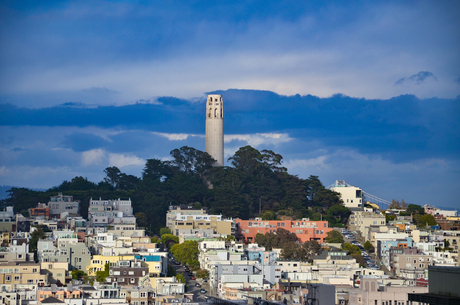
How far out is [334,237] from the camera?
2179 inches

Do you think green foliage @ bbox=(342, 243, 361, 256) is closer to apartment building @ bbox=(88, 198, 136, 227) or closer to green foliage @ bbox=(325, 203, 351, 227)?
green foliage @ bbox=(325, 203, 351, 227)

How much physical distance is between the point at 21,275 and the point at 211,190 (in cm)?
2832

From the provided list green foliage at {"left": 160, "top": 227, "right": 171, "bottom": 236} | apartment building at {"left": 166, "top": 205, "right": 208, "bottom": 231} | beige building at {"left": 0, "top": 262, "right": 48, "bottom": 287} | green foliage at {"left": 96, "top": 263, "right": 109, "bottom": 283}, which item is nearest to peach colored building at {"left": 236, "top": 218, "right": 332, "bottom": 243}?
apartment building at {"left": 166, "top": 205, "right": 208, "bottom": 231}

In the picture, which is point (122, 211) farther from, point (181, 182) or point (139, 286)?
point (139, 286)

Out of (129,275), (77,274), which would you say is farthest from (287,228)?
(129,275)

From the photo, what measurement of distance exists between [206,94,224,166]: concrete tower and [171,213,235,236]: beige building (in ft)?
35.2

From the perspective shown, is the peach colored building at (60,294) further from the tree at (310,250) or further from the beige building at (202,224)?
the beige building at (202,224)

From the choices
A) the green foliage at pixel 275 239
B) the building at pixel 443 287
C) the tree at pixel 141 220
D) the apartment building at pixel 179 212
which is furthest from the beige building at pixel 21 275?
the building at pixel 443 287

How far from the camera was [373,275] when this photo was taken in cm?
4406

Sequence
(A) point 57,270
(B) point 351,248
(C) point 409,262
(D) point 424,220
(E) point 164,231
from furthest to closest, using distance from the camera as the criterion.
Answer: (D) point 424,220, (E) point 164,231, (B) point 351,248, (C) point 409,262, (A) point 57,270

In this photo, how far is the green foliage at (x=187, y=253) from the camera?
48303 mm

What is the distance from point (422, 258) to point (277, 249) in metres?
9.39

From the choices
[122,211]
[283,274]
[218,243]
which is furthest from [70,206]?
[283,274]

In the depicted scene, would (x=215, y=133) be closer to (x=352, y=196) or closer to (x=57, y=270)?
(x=352, y=196)
